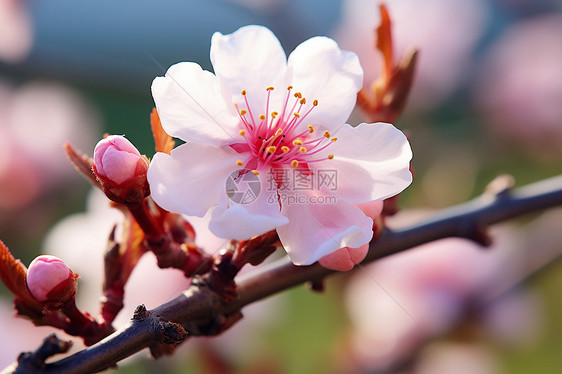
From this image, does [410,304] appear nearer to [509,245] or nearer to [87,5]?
[509,245]

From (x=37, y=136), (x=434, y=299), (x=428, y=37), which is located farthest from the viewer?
(x=428, y=37)

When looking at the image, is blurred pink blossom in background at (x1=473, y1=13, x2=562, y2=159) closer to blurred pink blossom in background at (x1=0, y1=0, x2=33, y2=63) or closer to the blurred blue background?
the blurred blue background

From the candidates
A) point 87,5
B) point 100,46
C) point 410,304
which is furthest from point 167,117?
point 100,46

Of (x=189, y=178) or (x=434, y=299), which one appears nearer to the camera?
(x=189, y=178)

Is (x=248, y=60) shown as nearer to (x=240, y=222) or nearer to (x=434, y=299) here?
(x=240, y=222)

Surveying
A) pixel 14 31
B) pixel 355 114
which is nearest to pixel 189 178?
pixel 355 114

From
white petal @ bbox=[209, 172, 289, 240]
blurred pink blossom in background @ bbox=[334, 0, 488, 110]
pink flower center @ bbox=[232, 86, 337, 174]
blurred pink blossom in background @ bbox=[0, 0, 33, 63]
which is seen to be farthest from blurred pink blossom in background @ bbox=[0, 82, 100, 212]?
white petal @ bbox=[209, 172, 289, 240]

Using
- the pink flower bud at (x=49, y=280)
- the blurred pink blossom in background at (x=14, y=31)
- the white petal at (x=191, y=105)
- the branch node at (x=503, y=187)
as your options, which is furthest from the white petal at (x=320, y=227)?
the blurred pink blossom in background at (x=14, y=31)

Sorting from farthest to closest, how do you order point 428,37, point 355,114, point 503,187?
1. point 428,37
2. point 355,114
3. point 503,187
